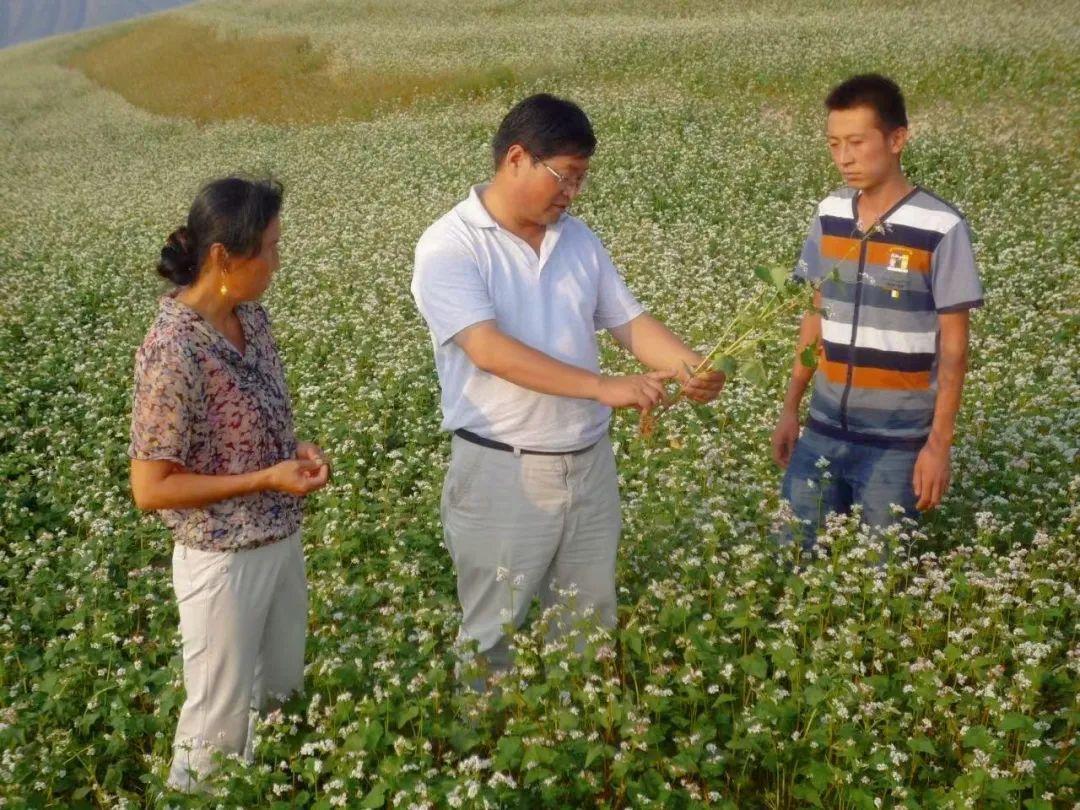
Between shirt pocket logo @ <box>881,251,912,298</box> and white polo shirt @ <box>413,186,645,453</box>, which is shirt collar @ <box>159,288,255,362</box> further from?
shirt pocket logo @ <box>881,251,912,298</box>

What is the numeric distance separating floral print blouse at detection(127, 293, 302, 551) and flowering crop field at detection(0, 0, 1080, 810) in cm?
73

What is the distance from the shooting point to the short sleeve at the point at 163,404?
3.47 m

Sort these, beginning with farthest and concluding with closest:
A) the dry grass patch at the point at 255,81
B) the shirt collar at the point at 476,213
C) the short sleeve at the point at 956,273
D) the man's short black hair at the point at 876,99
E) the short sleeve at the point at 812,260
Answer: the dry grass patch at the point at 255,81, the short sleeve at the point at 812,260, the man's short black hair at the point at 876,99, the short sleeve at the point at 956,273, the shirt collar at the point at 476,213

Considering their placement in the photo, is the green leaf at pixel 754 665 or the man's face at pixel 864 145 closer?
the green leaf at pixel 754 665

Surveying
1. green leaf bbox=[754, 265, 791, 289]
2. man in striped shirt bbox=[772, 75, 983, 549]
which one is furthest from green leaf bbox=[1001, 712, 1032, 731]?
green leaf bbox=[754, 265, 791, 289]

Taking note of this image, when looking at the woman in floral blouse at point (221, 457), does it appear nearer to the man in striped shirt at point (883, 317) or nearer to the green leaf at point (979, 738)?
the man in striped shirt at point (883, 317)

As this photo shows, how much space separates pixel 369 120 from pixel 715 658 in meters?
24.7

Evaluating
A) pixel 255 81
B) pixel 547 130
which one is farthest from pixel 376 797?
Result: pixel 255 81

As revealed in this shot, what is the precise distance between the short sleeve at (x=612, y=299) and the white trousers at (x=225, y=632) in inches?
56.5

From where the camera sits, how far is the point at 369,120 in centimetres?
2708

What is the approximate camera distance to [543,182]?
3.70 m

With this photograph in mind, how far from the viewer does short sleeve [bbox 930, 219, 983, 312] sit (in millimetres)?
4324

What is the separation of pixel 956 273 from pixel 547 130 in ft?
5.91

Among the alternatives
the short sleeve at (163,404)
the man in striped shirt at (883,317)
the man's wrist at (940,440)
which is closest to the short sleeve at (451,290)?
the short sleeve at (163,404)
